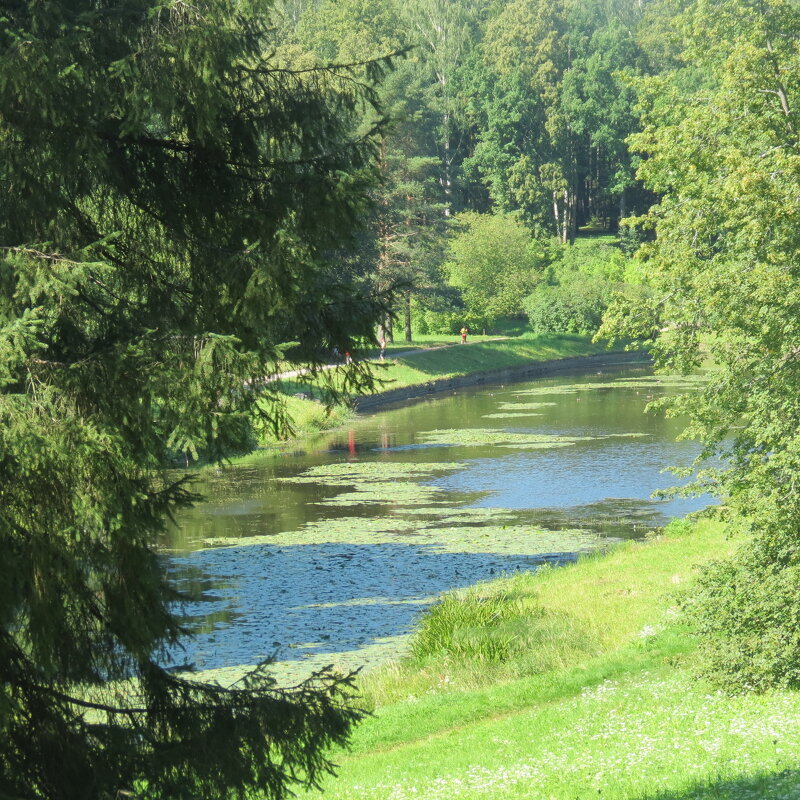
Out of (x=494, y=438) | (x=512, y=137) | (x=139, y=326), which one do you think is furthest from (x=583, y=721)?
(x=512, y=137)

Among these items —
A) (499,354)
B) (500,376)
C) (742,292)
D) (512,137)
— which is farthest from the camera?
(512,137)

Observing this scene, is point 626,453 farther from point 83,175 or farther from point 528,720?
point 83,175

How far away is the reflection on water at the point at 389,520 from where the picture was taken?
19.0 m

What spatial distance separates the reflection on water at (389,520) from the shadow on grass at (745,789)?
8256mm

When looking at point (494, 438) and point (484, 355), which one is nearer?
point (494, 438)

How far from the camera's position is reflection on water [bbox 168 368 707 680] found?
19.0 m

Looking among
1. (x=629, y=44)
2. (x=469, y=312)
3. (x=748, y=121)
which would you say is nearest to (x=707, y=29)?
(x=748, y=121)

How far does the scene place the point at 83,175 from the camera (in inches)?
273

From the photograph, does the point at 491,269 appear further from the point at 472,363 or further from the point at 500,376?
the point at 472,363

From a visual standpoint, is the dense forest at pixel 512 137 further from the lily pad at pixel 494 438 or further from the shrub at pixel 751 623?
the shrub at pixel 751 623

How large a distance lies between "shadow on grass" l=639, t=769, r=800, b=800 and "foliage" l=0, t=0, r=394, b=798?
140 inches

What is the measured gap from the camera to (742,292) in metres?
13.8

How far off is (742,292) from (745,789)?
7008mm

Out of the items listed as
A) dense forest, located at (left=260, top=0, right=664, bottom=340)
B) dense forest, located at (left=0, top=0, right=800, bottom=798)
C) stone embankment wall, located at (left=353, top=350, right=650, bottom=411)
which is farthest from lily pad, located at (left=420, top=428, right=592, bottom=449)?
dense forest, located at (left=0, top=0, right=800, bottom=798)
